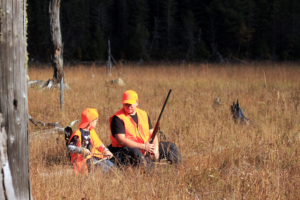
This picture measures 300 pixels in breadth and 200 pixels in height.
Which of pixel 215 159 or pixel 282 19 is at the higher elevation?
pixel 282 19

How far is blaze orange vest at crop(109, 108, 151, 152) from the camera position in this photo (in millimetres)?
3838

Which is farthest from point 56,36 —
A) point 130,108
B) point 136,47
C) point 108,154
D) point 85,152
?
point 136,47

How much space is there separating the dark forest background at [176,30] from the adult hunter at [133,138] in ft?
107

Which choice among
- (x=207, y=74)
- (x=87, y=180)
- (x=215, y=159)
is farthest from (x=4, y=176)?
(x=207, y=74)

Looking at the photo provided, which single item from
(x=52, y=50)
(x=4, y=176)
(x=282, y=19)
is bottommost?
(x=4, y=176)

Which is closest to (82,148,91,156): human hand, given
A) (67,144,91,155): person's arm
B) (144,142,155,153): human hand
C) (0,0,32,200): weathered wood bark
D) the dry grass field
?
(67,144,91,155): person's arm

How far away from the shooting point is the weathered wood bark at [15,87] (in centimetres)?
170

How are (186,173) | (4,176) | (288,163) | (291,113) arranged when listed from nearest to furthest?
(4,176)
(186,173)
(288,163)
(291,113)

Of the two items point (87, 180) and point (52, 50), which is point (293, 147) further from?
point (52, 50)

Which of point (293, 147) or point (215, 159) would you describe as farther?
point (293, 147)

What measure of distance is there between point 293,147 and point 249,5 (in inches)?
1629

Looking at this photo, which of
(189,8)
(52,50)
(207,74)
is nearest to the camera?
(52,50)

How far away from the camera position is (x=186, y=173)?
3.43 m

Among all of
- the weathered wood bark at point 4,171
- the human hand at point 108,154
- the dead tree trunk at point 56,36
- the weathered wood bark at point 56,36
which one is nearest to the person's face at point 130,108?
the human hand at point 108,154
